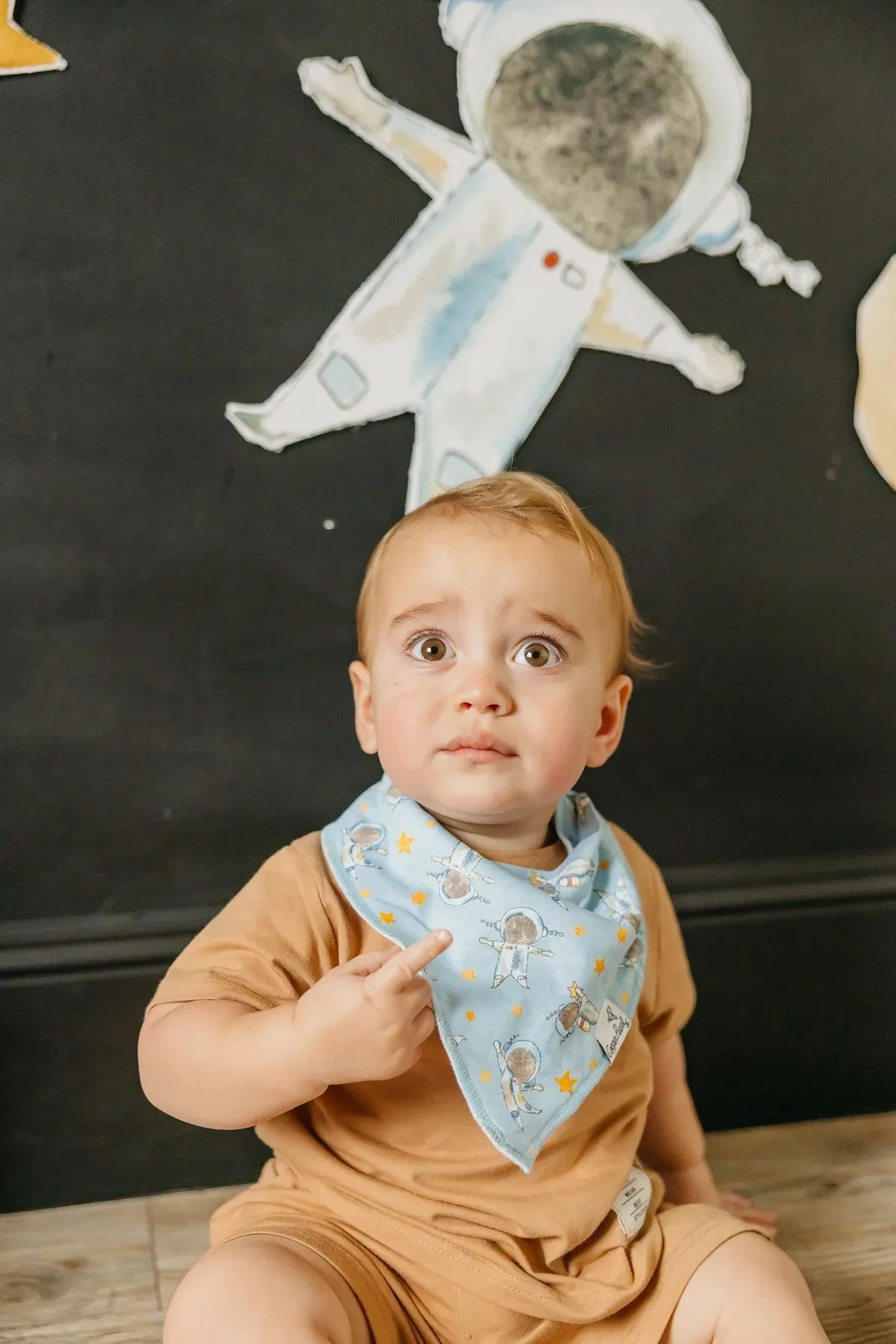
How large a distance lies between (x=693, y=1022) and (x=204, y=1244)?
56 cm

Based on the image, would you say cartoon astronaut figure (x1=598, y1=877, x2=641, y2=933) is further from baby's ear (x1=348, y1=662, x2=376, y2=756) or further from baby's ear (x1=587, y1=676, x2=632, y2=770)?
baby's ear (x1=348, y1=662, x2=376, y2=756)

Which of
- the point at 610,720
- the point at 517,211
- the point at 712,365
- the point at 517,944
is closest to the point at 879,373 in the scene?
the point at 712,365

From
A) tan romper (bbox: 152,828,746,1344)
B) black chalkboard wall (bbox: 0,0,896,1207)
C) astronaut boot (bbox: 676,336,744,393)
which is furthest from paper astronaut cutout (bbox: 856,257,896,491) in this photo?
tan romper (bbox: 152,828,746,1344)

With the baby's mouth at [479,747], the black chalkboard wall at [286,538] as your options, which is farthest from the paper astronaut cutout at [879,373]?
the baby's mouth at [479,747]

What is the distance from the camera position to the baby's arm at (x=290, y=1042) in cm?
75

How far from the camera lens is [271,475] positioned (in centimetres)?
113

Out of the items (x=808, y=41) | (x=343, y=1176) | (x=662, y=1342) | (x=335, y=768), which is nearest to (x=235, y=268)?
(x=335, y=768)

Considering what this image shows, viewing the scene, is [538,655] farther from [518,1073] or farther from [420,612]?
[518,1073]

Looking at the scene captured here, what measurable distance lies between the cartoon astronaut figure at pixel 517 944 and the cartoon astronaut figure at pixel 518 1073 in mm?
42

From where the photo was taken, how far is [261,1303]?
2.47ft

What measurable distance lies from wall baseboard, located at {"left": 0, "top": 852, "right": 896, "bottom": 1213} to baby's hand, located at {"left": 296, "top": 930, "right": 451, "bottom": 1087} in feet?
1.40

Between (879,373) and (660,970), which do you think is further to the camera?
(879,373)

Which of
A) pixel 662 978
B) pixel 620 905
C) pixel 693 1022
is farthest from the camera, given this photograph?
pixel 693 1022

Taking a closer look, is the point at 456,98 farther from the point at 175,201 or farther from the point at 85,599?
the point at 85,599
